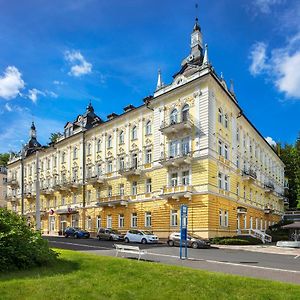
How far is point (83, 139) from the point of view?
2303 inches

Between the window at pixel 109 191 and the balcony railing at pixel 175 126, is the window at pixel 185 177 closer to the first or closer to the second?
the balcony railing at pixel 175 126

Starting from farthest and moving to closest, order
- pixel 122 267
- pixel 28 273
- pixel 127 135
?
pixel 127 135
pixel 122 267
pixel 28 273

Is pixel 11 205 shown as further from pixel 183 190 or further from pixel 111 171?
pixel 183 190

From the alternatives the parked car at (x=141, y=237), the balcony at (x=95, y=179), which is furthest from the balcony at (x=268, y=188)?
the parked car at (x=141, y=237)

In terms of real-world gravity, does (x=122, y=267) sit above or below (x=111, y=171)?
below

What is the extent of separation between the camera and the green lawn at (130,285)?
9.26 metres

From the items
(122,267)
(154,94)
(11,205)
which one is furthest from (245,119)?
(11,205)

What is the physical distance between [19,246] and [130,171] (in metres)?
35.5

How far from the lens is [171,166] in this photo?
4206 centimetres

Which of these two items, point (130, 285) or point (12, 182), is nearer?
point (130, 285)

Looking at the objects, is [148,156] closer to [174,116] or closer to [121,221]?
[174,116]

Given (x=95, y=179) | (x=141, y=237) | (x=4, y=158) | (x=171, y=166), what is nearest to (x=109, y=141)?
(x=95, y=179)

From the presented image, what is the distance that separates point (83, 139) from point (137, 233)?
940 inches

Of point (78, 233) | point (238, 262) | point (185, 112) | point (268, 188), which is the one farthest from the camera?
point (268, 188)
